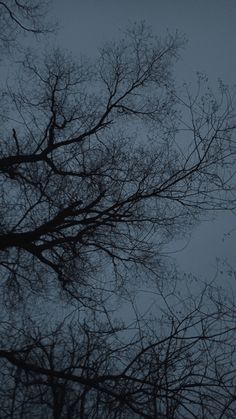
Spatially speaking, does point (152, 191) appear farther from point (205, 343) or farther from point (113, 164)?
point (205, 343)

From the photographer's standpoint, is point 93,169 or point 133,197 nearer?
point 133,197

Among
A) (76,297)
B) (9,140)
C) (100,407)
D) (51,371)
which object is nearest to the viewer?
(100,407)

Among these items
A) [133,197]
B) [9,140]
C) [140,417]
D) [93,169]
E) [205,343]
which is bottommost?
[140,417]

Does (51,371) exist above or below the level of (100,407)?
above

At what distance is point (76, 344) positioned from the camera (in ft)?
16.9

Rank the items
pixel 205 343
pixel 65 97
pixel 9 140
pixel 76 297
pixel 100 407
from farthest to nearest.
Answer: pixel 65 97
pixel 9 140
pixel 76 297
pixel 100 407
pixel 205 343

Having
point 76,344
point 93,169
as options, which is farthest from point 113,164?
point 76,344

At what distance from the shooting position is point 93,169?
25.6 feet

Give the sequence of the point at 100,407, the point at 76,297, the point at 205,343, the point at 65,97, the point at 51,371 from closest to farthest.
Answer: the point at 205,343 < the point at 100,407 < the point at 51,371 < the point at 76,297 < the point at 65,97

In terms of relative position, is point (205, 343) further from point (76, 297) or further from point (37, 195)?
point (37, 195)

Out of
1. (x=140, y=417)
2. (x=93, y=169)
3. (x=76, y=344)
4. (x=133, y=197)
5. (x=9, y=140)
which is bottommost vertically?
(x=140, y=417)

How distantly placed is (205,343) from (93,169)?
15.5 feet

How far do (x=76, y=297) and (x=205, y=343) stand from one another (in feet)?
11.9

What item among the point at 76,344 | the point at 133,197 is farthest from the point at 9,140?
the point at 76,344
